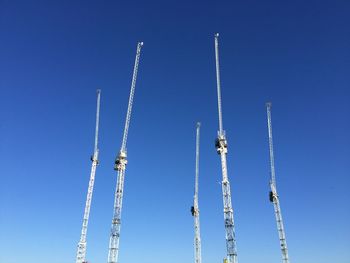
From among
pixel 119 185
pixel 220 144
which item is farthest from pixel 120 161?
pixel 220 144

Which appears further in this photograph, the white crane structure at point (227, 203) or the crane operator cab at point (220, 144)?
the crane operator cab at point (220, 144)

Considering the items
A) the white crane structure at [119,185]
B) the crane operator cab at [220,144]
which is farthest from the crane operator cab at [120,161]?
the crane operator cab at [220,144]

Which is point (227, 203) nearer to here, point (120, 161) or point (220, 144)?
point (220, 144)

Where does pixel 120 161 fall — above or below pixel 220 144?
below

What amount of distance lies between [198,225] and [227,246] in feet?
181

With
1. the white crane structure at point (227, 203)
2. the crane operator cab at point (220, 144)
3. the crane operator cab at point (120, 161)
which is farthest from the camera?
the crane operator cab at point (120, 161)

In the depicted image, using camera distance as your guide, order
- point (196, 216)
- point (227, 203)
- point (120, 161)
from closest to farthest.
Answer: point (227, 203), point (120, 161), point (196, 216)

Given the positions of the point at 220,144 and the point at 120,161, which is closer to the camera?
the point at 220,144

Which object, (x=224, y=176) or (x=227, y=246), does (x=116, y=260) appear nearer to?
(x=227, y=246)

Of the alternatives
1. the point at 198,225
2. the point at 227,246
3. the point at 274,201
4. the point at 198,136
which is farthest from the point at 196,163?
the point at 227,246

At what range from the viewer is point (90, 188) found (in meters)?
180

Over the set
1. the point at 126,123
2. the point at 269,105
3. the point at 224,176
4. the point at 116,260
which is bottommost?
the point at 116,260

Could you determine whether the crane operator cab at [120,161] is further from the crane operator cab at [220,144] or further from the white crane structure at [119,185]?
the crane operator cab at [220,144]

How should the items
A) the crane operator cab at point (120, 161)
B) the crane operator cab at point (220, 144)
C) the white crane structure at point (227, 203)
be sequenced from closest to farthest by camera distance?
1. the white crane structure at point (227, 203)
2. the crane operator cab at point (220, 144)
3. the crane operator cab at point (120, 161)
